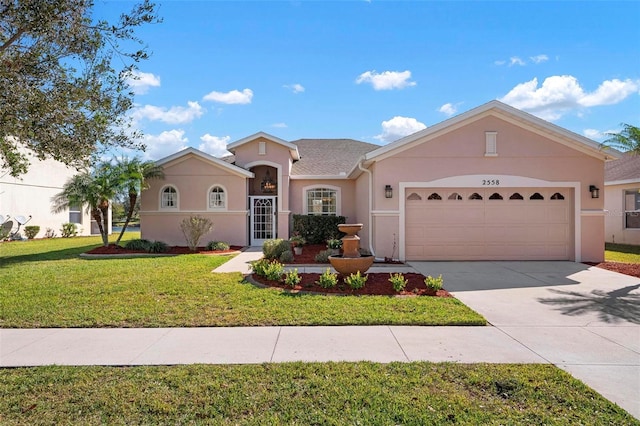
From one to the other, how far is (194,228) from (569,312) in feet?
41.8

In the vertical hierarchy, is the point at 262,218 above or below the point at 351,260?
above

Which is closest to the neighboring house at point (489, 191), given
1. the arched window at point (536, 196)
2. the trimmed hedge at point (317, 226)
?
the arched window at point (536, 196)

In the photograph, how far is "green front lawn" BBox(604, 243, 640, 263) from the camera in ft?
42.6

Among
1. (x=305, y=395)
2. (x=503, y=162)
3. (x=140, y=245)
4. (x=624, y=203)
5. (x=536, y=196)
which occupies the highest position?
(x=503, y=162)

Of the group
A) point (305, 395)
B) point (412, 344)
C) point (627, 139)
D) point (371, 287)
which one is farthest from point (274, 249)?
point (627, 139)

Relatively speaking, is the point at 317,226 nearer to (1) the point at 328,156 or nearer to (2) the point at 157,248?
(1) the point at 328,156

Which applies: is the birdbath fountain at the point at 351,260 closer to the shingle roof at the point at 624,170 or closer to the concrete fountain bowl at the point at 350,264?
the concrete fountain bowl at the point at 350,264

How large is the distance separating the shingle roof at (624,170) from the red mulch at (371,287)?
600 inches

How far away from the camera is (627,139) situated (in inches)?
397

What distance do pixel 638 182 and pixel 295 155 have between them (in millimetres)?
15995

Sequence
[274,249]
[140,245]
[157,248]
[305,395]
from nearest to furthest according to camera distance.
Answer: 1. [305,395]
2. [274,249]
3. [157,248]
4. [140,245]

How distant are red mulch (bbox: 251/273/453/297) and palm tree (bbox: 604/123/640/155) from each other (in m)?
7.01

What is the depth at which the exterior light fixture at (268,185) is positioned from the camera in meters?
17.8

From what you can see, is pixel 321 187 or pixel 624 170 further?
pixel 624 170
